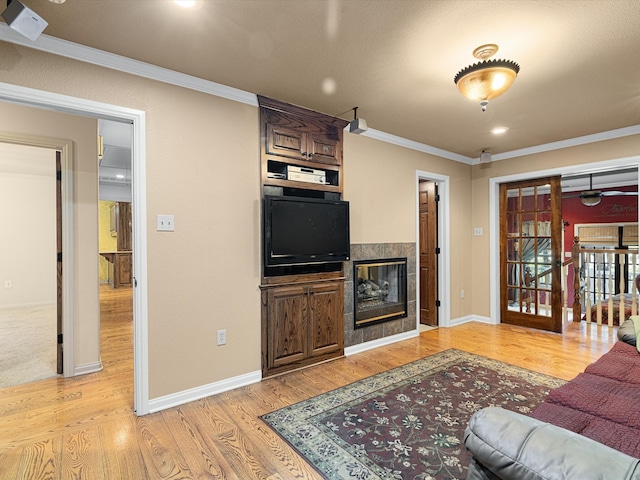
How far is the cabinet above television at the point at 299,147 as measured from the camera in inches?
122

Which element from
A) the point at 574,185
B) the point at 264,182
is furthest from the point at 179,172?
the point at 574,185

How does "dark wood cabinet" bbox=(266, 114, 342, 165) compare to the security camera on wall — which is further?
"dark wood cabinet" bbox=(266, 114, 342, 165)

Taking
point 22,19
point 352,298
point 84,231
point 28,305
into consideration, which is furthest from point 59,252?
point 28,305

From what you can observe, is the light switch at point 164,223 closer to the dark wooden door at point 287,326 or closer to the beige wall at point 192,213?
the beige wall at point 192,213

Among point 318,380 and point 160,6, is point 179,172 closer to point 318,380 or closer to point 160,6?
point 160,6

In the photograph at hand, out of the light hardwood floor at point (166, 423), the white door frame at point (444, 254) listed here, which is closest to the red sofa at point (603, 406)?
the light hardwood floor at point (166, 423)

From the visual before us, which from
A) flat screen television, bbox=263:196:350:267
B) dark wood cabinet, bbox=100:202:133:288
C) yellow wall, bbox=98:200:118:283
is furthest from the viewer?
yellow wall, bbox=98:200:118:283

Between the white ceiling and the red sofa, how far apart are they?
6.60 ft

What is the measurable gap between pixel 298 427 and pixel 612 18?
3.11 metres

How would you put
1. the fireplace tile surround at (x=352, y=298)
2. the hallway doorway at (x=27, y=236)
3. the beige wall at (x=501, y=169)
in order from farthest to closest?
the hallway doorway at (x=27, y=236) → the beige wall at (x=501, y=169) → the fireplace tile surround at (x=352, y=298)

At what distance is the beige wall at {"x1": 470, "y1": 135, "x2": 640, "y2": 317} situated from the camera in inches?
160

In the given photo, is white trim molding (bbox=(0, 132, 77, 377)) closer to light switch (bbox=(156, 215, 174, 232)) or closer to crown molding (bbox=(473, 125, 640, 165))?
light switch (bbox=(156, 215, 174, 232))

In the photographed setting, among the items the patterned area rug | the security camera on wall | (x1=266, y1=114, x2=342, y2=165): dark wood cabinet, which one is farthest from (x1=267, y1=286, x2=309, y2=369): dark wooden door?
the security camera on wall

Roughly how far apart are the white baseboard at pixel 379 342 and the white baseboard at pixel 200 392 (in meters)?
1.14
